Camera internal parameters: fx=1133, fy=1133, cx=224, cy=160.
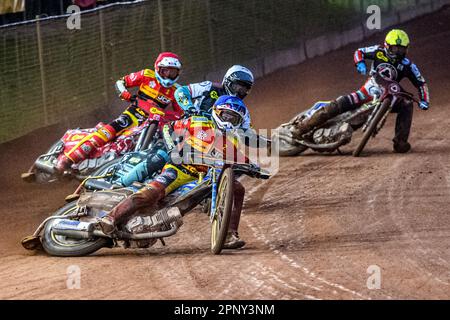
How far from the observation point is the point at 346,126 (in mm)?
17266

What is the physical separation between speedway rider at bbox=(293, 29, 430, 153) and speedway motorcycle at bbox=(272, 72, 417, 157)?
9 cm

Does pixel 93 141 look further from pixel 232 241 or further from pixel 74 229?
pixel 232 241

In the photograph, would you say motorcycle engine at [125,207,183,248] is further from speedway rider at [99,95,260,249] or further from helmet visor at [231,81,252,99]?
helmet visor at [231,81,252,99]

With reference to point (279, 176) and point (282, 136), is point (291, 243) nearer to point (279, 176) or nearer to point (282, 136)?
point (279, 176)

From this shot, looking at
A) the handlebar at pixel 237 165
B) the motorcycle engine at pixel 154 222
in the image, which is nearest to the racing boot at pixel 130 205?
the motorcycle engine at pixel 154 222

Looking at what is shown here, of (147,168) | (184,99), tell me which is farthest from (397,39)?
(147,168)

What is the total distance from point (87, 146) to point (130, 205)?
4368 millimetres

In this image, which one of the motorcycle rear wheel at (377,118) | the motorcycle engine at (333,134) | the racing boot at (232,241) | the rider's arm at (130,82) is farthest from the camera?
the motorcycle engine at (333,134)

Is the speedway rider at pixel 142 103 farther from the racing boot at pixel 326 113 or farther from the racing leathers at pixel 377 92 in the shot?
the racing leathers at pixel 377 92

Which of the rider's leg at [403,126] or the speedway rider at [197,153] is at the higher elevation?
the speedway rider at [197,153]

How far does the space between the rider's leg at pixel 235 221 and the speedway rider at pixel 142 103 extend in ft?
13.0

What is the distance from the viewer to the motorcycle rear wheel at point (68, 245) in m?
11.7

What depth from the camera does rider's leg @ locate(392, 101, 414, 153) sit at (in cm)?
1752

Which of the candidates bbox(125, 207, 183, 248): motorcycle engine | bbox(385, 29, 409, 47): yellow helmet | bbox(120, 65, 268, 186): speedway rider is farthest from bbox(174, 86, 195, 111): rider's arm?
bbox(385, 29, 409, 47): yellow helmet
